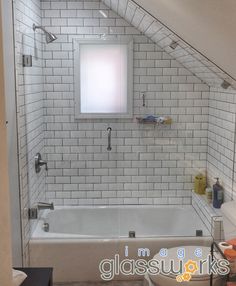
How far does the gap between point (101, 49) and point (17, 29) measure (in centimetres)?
107

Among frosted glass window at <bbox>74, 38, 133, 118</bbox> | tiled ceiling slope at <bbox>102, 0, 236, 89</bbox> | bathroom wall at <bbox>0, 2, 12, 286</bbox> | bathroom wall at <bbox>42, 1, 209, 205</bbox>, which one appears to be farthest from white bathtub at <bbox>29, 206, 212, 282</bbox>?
bathroom wall at <bbox>0, 2, 12, 286</bbox>

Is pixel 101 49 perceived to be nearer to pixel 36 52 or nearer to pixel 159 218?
pixel 36 52

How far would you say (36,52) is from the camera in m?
3.51

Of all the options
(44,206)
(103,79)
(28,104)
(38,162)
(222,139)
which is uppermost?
(103,79)

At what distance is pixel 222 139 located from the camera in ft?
11.4

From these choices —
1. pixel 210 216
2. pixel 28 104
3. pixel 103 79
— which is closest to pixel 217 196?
pixel 210 216

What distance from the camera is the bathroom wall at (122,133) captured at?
3.75 m

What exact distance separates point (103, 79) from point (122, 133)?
594 mm

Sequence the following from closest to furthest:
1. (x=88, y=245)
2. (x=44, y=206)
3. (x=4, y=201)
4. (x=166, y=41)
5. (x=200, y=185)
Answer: (x=4, y=201) < (x=88, y=245) < (x=166, y=41) < (x=44, y=206) < (x=200, y=185)

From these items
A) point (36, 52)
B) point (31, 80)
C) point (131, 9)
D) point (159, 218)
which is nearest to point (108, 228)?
point (159, 218)

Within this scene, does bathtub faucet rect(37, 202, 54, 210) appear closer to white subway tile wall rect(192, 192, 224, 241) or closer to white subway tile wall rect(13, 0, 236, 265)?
white subway tile wall rect(13, 0, 236, 265)

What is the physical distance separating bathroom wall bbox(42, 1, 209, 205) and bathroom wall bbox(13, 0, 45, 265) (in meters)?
0.16

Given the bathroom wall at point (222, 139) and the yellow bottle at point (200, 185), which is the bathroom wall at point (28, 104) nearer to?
the yellow bottle at point (200, 185)

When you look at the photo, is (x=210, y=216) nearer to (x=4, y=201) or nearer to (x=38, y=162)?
(x=38, y=162)
